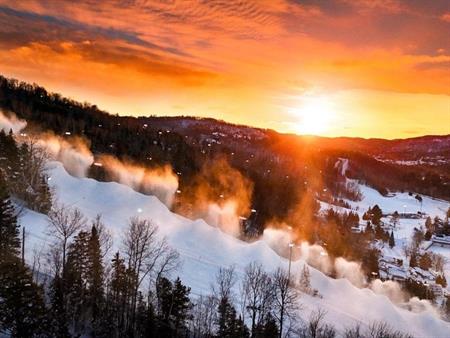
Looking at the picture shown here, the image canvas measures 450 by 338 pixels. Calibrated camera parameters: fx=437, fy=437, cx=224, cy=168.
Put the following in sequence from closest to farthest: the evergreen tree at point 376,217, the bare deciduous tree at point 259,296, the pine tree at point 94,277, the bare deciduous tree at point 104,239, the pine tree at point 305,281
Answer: the pine tree at point 94,277, the bare deciduous tree at point 259,296, the bare deciduous tree at point 104,239, the pine tree at point 305,281, the evergreen tree at point 376,217

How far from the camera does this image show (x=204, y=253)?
4106 centimetres

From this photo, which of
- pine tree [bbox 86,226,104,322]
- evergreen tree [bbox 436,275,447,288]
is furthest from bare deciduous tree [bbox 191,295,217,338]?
evergreen tree [bbox 436,275,447,288]

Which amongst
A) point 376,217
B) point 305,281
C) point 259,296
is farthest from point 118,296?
point 376,217

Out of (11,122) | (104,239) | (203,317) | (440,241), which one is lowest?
(440,241)

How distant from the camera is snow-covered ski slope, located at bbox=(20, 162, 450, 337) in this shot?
36.2 meters

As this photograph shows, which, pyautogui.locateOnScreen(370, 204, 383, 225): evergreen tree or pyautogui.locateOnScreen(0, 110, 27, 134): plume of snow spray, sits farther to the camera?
pyautogui.locateOnScreen(370, 204, 383, 225): evergreen tree

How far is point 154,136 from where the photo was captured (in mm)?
100312

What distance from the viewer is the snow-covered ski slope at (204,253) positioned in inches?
1425

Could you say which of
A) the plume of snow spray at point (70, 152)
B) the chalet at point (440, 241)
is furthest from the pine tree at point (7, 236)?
the chalet at point (440, 241)

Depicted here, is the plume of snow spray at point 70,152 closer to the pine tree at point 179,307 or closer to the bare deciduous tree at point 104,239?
the bare deciduous tree at point 104,239

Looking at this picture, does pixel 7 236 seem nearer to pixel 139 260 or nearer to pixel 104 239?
pixel 104 239

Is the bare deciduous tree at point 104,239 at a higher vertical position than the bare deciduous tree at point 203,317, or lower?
higher

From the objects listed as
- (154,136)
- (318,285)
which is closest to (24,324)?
(318,285)

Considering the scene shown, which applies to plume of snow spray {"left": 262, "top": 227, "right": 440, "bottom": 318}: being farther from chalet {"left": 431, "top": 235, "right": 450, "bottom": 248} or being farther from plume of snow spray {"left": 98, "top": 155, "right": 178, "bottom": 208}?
chalet {"left": 431, "top": 235, "right": 450, "bottom": 248}
